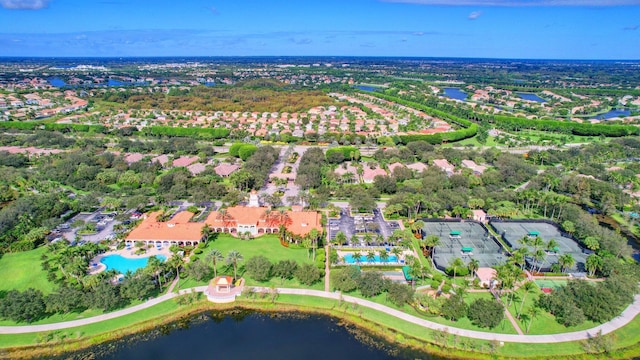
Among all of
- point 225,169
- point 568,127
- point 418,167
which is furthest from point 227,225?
point 568,127

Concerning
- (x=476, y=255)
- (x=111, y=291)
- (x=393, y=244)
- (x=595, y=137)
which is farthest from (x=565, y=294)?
(x=595, y=137)

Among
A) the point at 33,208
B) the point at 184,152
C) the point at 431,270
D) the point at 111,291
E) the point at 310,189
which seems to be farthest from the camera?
the point at 184,152

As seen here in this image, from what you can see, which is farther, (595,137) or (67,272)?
(595,137)

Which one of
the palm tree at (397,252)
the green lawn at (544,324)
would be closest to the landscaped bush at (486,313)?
the green lawn at (544,324)

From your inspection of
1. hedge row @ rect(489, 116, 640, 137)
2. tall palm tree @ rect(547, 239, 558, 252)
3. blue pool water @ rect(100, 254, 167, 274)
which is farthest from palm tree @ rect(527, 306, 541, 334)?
hedge row @ rect(489, 116, 640, 137)

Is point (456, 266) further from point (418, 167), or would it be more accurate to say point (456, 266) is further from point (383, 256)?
point (418, 167)

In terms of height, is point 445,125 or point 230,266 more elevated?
point 445,125

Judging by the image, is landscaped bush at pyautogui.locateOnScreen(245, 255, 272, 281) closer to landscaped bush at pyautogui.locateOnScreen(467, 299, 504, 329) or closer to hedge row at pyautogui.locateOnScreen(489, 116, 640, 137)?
landscaped bush at pyautogui.locateOnScreen(467, 299, 504, 329)

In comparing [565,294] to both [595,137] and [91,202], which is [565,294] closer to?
[91,202]
